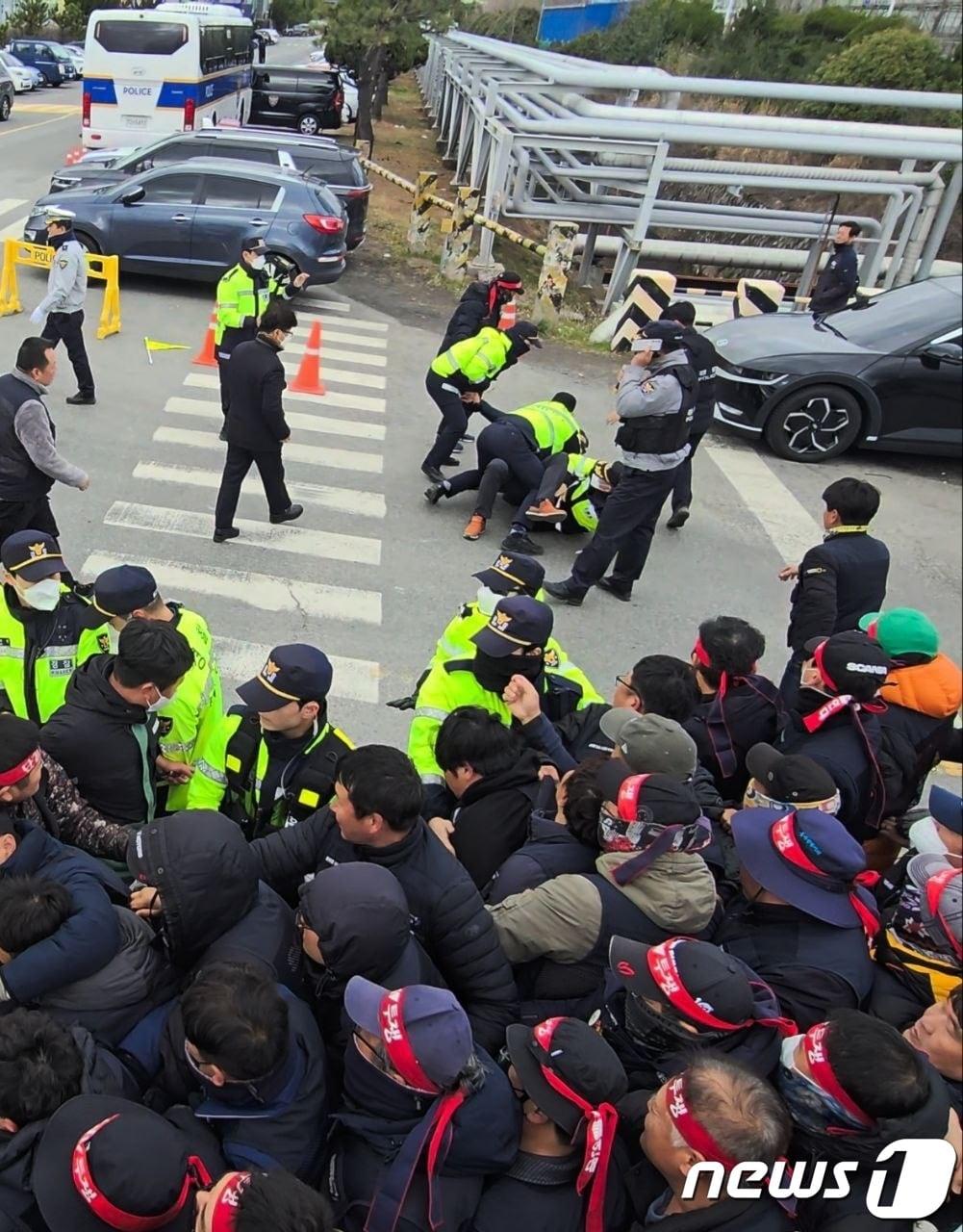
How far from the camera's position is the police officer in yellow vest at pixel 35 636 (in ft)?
12.3

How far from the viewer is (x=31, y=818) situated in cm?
307

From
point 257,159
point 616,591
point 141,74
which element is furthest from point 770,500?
point 141,74

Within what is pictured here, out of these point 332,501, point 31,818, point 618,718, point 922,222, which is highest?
point 922,222

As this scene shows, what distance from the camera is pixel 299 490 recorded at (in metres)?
8.34

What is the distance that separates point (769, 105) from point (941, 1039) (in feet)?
69.7

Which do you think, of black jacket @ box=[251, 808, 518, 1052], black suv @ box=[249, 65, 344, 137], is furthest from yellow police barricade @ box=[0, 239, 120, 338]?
black suv @ box=[249, 65, 344, 137]

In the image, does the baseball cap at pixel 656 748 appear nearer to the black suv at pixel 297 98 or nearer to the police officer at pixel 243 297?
the police officer at pixel 243 297

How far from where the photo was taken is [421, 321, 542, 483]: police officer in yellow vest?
7.92 m

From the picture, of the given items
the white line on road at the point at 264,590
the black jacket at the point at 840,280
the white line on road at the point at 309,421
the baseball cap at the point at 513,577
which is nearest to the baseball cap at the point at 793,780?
the baseball cap at the point at 513,577

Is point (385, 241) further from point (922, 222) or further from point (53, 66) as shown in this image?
point (53, 66)

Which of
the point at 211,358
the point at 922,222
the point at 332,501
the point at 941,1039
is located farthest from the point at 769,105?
the point at 941,1039

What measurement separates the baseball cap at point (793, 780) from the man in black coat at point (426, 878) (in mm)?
1154

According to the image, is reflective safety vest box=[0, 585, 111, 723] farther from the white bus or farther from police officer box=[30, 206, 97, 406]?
the white bus

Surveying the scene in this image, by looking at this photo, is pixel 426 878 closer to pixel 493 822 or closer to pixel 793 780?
pixel 493 822
